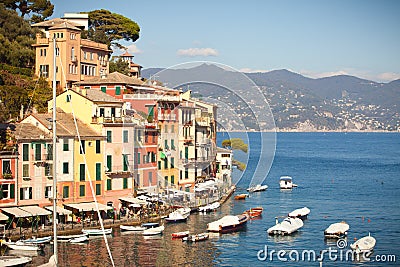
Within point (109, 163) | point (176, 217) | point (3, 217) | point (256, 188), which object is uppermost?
point (109, 163)

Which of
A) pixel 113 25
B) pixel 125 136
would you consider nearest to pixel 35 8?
pixel 113 25

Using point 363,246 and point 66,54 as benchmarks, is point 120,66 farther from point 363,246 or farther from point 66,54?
point 363,246

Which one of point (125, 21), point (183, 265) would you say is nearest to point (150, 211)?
point (183, 265)

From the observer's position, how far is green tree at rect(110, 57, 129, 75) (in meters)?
66.2

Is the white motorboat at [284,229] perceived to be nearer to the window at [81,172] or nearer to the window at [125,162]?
the window at [125,162]

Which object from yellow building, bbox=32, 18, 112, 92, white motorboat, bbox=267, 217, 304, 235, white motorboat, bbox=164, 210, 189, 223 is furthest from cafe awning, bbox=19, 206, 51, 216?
yellow building, bbox=32, 18, 112, 92

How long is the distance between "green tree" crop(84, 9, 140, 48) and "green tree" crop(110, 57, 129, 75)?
421 centimetres

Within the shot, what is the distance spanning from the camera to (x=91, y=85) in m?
52.2

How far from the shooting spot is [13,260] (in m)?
31.3

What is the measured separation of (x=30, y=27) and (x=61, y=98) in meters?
20.1

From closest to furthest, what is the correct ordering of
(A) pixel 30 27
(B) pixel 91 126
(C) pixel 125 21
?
(B) pixel 91 126 < (A) pixel 30 27 < (C) pixel 125 21

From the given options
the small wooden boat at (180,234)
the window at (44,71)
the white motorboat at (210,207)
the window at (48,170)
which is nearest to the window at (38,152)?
the window at (48,170)

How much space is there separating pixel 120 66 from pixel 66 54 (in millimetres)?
10408

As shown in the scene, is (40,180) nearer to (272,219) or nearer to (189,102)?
(189,102)
